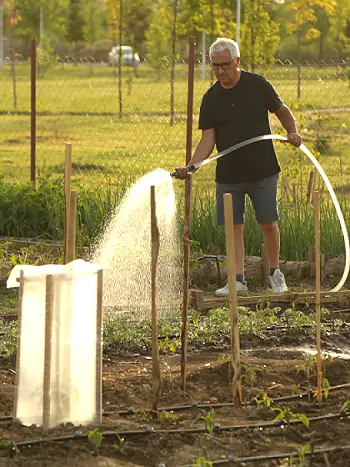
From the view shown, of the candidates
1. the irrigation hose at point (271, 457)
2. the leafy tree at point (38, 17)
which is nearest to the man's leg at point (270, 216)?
the irrigation hose at point (271, 457)

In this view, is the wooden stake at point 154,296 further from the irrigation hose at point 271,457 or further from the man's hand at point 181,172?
the man's hand at point 181,172

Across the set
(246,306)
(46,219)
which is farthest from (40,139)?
(246,306)

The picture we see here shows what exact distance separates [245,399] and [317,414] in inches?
13.2

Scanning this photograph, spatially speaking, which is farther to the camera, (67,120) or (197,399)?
(67,120)

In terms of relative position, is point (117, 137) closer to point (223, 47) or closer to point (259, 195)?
point (259, 195)

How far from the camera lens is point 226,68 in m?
6.14

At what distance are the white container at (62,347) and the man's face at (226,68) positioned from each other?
2.47 metres

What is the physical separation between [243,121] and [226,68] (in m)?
0.39

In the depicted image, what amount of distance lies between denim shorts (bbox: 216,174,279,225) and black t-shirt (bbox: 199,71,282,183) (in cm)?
6

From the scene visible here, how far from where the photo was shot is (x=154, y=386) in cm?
405

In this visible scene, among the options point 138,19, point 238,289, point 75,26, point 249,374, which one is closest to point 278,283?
point 238,289

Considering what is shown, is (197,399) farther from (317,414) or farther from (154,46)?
(154,46)

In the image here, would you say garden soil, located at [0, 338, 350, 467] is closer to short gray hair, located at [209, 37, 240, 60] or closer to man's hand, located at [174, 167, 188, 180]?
man's hand, located at [174, 167, 188, 180]

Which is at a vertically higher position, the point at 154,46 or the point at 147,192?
the point at 147,192
